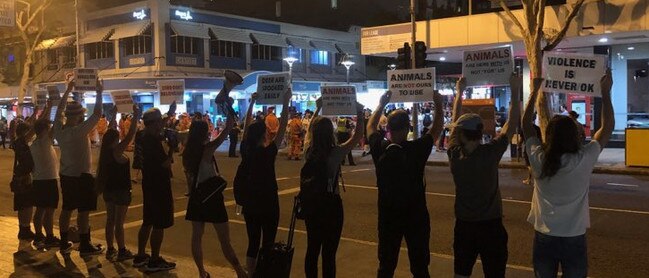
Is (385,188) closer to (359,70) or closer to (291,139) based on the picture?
(291,139)

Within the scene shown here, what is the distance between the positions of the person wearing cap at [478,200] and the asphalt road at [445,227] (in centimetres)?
215

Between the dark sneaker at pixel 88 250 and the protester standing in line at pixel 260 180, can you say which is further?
the dark sneaker at pixel 88 250

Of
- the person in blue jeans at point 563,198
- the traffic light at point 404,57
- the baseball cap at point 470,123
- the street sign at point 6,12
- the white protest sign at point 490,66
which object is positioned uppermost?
the street sign at point 6,12

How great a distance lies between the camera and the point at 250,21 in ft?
142

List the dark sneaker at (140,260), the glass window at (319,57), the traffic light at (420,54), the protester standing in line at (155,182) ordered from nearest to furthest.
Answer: the protester standing in line at (155,182) → the dark sneaker at (140,260) → the traffic light at (420,54) → the glass window at (319,57)

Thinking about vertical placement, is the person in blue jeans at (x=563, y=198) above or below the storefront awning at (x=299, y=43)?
below

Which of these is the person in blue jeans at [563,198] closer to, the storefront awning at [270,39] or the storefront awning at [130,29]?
the storefront awning at [130,29]

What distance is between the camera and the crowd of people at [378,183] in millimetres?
3949

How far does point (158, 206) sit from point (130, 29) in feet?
115

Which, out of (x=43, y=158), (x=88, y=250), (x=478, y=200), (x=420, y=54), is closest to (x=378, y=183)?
(x=478, y=200)

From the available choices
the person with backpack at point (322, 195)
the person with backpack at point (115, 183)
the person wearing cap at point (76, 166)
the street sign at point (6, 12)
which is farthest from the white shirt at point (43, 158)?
the street sign at point (6, 12)

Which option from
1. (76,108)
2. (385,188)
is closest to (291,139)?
(76,108)

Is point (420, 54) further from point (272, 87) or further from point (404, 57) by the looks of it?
point (272, 87)

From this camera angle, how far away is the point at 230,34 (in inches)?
1624
